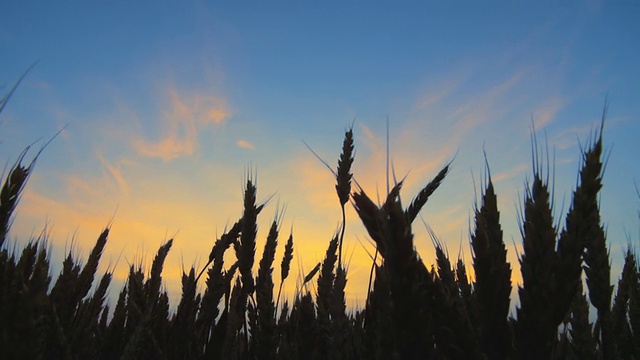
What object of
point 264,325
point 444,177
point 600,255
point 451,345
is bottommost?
point 451,345

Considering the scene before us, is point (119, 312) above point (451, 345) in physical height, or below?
above

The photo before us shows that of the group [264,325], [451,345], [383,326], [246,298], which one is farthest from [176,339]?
[451,345]

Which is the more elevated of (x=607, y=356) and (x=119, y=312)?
(x=119, y=312)

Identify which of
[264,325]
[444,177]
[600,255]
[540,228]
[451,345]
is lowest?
[451,345]

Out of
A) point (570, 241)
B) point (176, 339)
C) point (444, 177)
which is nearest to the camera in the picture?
point (570, 241)

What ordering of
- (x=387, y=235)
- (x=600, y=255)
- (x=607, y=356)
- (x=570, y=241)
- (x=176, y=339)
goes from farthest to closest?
(x=176, y=339)
(x=600, y=255)
(x=607, y=356)
(x=570, y=241)
(x=387, y=235)

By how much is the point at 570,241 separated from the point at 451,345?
0.66m

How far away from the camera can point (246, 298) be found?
11.5 ft

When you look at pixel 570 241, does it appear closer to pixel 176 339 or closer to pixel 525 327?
pixel 525 327

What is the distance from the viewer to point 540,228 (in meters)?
1.80

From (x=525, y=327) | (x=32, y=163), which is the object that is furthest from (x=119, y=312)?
(x=525, y=327)

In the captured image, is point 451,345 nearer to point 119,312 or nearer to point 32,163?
point 32,163

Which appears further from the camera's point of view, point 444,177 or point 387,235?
point 444,177

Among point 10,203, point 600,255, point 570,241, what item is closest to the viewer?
point 570,241
